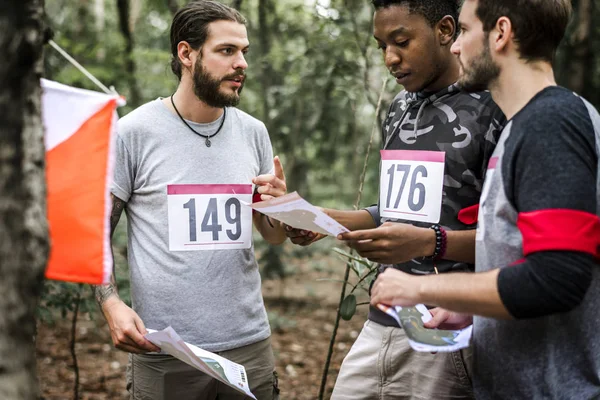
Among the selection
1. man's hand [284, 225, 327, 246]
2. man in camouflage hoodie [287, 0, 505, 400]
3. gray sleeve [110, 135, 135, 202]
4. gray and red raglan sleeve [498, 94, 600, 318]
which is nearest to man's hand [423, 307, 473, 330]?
man in camouflage hoodie [287, 0, 505, 400]

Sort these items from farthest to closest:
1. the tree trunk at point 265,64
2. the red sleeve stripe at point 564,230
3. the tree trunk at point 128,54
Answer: the tree trunk at point 265,64 → the tree trunk at point 128,54 → the red sleeve stripe at point 564,230

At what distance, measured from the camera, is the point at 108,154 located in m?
1.56

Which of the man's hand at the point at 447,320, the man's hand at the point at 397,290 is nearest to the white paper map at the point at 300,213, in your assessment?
the man's hand at the point at 397,290

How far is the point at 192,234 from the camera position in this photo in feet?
8.19

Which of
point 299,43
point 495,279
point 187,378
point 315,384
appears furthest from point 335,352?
point 495,279

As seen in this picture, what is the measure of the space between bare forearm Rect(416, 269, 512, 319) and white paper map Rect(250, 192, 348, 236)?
43 cm

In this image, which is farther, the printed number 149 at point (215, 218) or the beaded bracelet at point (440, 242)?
the printed number 149 at point (215, 218)

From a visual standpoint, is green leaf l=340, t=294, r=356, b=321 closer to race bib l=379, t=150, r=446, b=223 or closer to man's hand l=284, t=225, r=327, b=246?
man's hand l=284, t=225, r=327, b=246

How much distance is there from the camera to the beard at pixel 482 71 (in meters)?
1.76

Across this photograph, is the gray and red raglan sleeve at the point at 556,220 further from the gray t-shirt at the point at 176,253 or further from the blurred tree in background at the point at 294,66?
the blurred tree in background at the point at 294,66

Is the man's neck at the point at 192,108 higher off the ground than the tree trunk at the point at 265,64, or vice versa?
the tree trunk at the point at 265,64

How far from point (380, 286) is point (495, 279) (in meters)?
0.32

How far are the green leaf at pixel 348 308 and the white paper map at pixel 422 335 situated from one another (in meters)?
1.20

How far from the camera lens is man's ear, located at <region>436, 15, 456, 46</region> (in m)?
2.36
